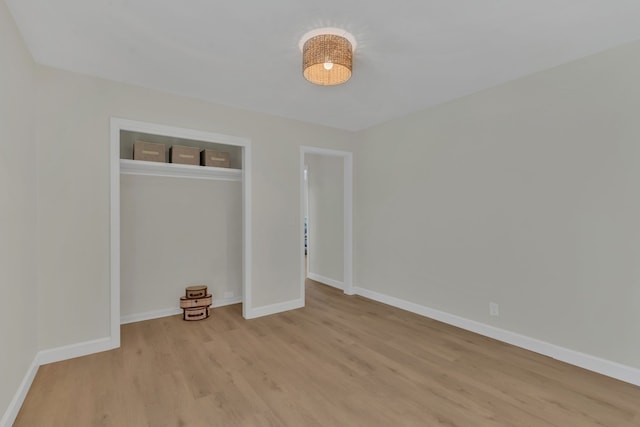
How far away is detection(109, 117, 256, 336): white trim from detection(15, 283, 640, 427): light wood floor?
0.42 m

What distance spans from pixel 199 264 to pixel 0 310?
7.41ft

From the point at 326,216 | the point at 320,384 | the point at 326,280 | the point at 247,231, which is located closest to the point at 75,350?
the point at 247,231

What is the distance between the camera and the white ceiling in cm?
189

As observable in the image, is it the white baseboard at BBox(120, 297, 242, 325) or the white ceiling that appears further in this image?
the white baseboard at BBox(120, 297, 242, 325)

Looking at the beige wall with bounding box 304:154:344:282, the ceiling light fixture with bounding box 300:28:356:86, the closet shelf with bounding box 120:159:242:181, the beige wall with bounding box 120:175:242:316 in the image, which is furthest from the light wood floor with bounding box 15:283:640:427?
the ceiling light fixture with bounding box 300:28:356:86

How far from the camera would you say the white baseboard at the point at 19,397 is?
178cm

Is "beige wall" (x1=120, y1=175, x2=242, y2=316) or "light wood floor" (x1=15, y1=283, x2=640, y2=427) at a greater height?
"beige wall" (x1=120, y1=175, x2=242, y2=316)

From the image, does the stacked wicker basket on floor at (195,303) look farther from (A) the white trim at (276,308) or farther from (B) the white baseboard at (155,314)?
(A) the white trim at (276,308)

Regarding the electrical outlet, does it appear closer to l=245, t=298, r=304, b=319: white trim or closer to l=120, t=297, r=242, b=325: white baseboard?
l=245, t=298, r=304, b=319: white trim

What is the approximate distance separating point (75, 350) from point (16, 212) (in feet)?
4.54

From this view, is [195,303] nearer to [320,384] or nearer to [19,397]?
[19,397]

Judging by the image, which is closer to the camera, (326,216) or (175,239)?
(175,239)

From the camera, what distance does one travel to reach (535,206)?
110 inches

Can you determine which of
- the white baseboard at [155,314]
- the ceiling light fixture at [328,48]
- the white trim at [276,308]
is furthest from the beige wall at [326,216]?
the ceiling light fixture at [328,48]
